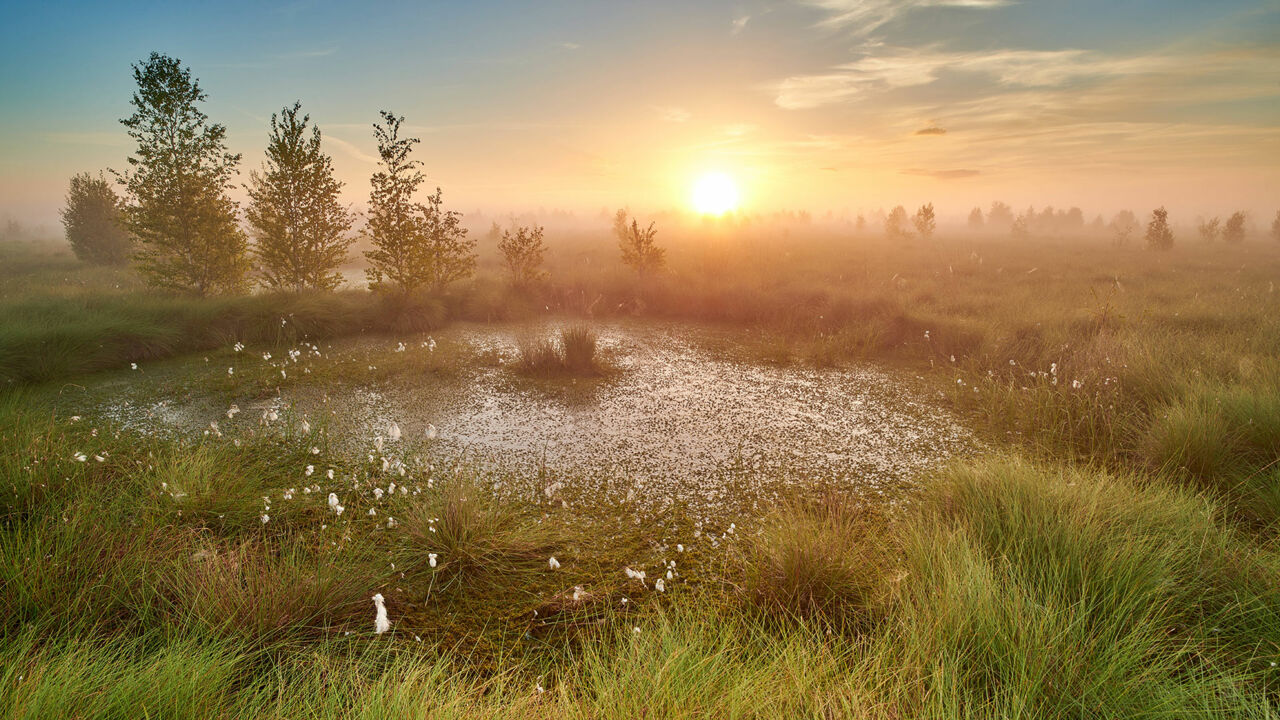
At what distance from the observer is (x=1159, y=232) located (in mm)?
26000

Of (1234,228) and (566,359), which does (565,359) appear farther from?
(1234,228)

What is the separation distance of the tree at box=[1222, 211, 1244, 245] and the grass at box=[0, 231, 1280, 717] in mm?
44967

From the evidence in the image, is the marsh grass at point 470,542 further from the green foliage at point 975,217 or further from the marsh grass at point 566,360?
the green foliage at point 975,217

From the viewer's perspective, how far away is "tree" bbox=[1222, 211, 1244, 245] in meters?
34.3

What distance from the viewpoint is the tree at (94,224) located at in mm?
18953

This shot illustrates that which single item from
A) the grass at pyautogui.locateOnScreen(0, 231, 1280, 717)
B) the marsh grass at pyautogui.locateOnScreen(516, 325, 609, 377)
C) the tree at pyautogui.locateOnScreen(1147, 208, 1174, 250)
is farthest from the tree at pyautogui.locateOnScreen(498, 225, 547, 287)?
the tree at pyautogui.locateOnScreen(1147, 208, 1174, 250)

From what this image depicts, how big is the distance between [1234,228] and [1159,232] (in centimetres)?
1662

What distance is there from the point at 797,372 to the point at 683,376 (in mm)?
1507

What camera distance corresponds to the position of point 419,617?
263 centimetres

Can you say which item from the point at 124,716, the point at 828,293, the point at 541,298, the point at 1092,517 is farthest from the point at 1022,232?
the point at 124,716

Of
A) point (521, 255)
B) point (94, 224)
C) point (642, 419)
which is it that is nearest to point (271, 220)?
point (521, 255)

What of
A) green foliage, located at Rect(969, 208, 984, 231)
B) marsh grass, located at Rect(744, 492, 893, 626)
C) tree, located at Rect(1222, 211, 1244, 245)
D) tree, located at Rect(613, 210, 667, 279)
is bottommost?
marsh grass, located at Rect(744, 492, 893, 626)

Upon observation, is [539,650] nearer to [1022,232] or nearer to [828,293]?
[828,293]

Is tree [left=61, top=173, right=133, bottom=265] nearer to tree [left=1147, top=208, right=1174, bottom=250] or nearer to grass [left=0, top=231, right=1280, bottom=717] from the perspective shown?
grass [left=0, top=231, right=1280, bottom=717]
